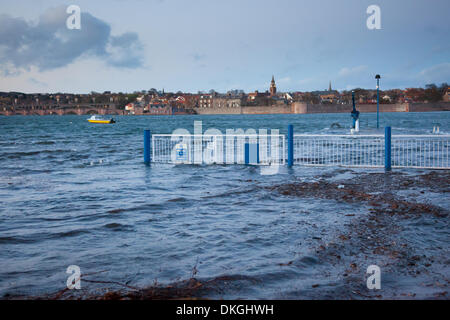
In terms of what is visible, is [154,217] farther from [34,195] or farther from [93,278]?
[34,195]

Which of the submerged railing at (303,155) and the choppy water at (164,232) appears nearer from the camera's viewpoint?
the choppy water at (164,232)

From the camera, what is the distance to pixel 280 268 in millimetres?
5066

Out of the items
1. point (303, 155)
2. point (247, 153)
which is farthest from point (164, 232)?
point (303, 155)

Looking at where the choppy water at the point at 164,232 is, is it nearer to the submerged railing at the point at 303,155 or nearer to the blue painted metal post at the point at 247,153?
the blue painted metal post at the point at 247,153

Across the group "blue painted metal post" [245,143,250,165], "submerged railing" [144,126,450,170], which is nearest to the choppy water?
"blue painted metal post" [245,143,250,165]

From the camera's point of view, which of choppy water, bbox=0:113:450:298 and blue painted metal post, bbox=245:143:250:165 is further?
blue painted metal post, bbox=245:143:250:165

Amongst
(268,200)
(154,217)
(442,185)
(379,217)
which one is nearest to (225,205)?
(268,200)

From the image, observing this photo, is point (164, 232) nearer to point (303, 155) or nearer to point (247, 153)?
point (247, 153)

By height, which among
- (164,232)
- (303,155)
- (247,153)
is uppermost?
(247,153)

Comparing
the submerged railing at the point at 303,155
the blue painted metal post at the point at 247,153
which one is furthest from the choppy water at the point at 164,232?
the submerged railing at the point at 303,155

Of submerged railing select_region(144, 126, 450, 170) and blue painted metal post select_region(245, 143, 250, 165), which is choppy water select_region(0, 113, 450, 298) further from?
submerged railing select_region(144, 126, 450, 170)

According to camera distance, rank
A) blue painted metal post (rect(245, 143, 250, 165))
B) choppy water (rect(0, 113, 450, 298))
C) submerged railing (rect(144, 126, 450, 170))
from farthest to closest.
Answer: blue painted metal post (rect(245, 143, 250, 165))
submerged railing (rect(144, 126, 450, 170))
choppy water (rect(0, 113, 450, 298))

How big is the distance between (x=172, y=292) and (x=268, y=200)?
5.13 meters

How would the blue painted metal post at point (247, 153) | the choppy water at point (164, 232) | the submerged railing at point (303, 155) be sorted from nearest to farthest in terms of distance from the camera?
the choppy water at point (164, 232) → the submerged railing at point (303, 155) → the blue painted metal post at point (247, 153)
